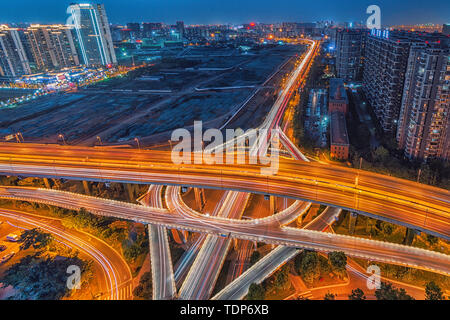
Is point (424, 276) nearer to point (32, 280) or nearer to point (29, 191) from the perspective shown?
point (32, 280)

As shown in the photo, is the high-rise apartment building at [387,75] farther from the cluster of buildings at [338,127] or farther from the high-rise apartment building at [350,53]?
the high-rise apartment building at [350,53]

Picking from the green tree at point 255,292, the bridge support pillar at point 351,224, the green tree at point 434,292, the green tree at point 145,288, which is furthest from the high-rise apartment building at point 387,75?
the green tree at point 145,288

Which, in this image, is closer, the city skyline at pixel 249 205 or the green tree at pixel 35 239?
the city skyline at pixel 249 205

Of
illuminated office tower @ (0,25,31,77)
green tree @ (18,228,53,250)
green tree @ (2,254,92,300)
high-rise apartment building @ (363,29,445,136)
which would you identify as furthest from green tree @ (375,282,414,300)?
illuminated office tower @ (0,25,31,77)

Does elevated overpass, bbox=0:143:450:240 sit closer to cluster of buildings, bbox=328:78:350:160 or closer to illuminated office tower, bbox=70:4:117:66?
cluster of buildings, bbox=328:78:350:160

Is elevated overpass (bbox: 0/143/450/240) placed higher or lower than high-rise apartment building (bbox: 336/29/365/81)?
lower
